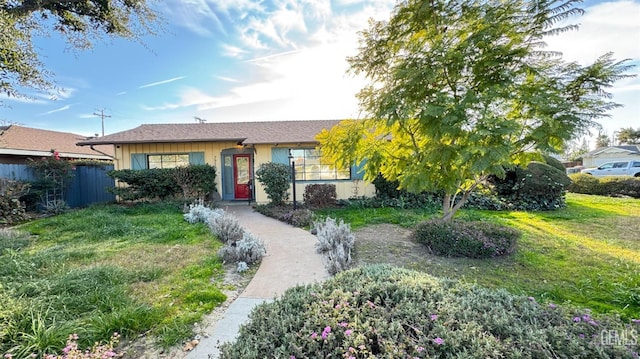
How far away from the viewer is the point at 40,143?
15.3 m

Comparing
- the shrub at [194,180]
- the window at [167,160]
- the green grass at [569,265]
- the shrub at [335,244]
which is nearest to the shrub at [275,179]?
the shrub at [194,180]

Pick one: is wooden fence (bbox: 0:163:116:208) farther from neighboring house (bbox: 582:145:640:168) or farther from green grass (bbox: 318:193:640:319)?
neighboring house (bbox: 582:145:640:168)

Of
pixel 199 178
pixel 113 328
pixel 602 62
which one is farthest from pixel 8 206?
pixel 602 62

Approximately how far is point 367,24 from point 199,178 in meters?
8.59

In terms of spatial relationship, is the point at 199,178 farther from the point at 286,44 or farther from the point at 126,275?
the point at 126,275

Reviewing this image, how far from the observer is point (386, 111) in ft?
15.5

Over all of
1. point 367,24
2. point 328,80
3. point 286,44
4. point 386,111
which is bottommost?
point 386,111

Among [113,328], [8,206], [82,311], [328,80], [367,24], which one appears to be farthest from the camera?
[8,206]

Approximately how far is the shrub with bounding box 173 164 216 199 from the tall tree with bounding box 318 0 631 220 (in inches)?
327

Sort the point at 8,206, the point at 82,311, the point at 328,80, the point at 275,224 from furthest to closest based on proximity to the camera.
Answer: the point at 8,206, the point at 275,224, the point at 328,80, the point at 82,311

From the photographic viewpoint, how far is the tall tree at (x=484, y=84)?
420 centimetres

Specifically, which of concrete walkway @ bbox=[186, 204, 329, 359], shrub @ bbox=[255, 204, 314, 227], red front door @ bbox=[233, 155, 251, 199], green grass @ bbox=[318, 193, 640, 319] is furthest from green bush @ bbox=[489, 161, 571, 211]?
red front door @ bbox=[233, 155, 251, 199]

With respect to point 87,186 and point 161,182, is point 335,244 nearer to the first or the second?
point 161,182

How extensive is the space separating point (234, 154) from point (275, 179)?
11.7ft
